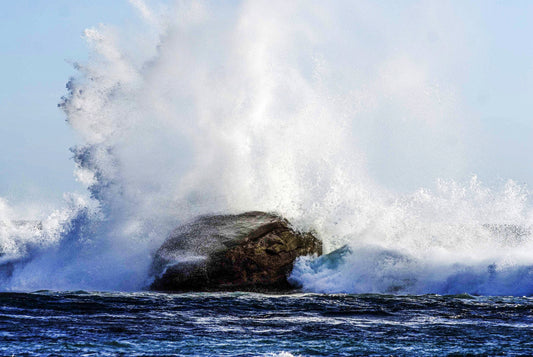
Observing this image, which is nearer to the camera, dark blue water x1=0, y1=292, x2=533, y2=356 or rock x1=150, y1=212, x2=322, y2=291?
dark blue water x1=0, y1=292, x2=533, y2=356

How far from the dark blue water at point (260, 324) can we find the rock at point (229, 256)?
4.33ft

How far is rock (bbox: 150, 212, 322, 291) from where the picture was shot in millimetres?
17328

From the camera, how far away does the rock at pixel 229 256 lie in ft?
56.9

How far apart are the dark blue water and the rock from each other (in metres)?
1.32

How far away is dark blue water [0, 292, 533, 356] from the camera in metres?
9.53

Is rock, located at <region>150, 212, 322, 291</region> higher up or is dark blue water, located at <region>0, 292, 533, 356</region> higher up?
rock, located at <region>150, 212, 322, 291</region>

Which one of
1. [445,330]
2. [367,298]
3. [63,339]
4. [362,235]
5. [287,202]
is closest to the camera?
[63,339]

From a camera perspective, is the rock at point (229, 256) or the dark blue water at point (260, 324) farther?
the rock at point (229, 256)

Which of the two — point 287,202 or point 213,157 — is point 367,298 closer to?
point 287,202

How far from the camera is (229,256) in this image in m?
17.5

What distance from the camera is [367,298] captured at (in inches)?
609

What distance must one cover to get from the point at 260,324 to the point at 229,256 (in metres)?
5.85

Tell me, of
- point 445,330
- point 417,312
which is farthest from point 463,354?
point 417,312

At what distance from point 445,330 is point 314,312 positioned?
9.75 ft
